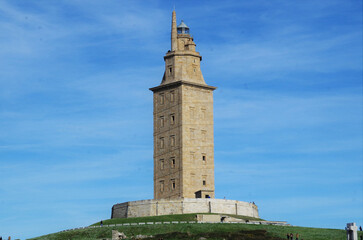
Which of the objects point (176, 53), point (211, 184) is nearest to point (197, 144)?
point (211, 184)

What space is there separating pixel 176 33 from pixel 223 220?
95.4 feet

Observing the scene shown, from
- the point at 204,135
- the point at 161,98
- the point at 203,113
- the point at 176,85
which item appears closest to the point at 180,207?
the point at 204,135

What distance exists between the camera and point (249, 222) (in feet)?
316

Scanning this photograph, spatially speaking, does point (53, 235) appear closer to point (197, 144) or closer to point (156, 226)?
point (156, 226)

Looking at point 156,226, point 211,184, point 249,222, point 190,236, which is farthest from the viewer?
point 211,184

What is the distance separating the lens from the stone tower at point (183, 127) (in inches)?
4247

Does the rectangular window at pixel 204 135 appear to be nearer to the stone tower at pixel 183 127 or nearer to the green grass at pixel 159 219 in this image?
the stone tower at pixel 183 127

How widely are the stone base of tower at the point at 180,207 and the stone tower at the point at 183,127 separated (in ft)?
13.1

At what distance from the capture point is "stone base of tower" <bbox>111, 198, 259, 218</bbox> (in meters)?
102

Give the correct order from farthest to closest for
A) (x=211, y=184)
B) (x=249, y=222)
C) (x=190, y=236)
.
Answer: (x=211, y=184) → (x=249, y=222) → (x=190, y=236)

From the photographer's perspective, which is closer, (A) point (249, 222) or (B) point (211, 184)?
(A) point (249, 222)

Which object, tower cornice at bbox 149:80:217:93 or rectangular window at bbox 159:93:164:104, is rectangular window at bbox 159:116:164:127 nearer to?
rectangular window at bbox 159:93:164:104

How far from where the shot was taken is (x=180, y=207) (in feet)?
334

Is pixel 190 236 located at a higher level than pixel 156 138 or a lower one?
lower
